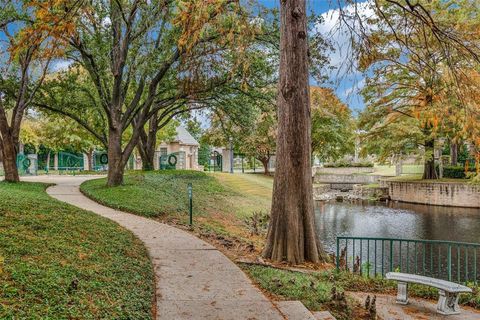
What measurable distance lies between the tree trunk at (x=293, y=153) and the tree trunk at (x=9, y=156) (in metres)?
12.3

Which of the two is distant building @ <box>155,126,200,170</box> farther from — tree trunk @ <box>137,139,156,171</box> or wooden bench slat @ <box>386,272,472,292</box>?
wooden bench slat @ <box>386,272,472,292</box>

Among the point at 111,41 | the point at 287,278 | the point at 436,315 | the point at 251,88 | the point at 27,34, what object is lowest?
the point at 436,315

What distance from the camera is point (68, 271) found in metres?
4.46

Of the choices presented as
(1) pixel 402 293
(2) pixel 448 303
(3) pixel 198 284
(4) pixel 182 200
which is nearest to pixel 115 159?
(4) pixel 182 200

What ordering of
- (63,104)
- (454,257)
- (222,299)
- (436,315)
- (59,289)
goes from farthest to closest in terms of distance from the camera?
(63,104)
(454,257)
(436,315)
(222,299)
(59,289)

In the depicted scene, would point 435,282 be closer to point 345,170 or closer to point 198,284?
point 198,284

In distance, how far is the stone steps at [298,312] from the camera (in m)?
4.20

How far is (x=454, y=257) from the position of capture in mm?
12430

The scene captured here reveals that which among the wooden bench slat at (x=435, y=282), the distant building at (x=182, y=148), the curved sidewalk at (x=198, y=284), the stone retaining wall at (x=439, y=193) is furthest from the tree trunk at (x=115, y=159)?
the distant building at (x=182, y=148)

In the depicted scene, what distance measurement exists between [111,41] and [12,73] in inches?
197

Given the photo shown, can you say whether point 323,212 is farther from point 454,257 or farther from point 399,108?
point 454,257

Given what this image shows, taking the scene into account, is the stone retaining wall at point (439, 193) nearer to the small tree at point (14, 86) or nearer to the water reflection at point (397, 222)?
the water reflection at point (397, 222)

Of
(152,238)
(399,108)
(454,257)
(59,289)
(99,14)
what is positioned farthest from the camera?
(399,108)

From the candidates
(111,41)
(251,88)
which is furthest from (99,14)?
(251,88)
